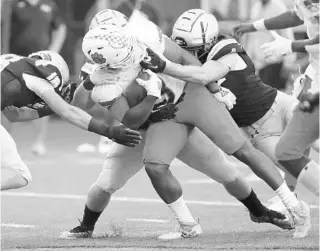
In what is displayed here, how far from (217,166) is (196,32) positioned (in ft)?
2.97

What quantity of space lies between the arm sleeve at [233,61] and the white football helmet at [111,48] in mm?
688

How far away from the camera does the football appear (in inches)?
275

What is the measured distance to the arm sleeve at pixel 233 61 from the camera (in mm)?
7375

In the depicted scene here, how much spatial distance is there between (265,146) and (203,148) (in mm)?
591

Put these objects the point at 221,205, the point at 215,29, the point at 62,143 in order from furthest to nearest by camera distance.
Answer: the point at 62,143, the point at 221,205, the point at 215,29

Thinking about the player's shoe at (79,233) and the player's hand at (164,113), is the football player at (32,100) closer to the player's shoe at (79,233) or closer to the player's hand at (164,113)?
the player's hand at (164,113)

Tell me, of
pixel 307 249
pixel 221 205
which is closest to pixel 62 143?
pixel 221 205

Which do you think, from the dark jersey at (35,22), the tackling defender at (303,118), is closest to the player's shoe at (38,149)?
the dark jersey at (35,22)

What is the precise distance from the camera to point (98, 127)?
6.85m

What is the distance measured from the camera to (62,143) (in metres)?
14.5

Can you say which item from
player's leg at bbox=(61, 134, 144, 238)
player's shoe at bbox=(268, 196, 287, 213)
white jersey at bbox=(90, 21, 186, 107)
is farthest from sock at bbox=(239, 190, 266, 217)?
white jersey at bbox=(90, 21, 186, 107)

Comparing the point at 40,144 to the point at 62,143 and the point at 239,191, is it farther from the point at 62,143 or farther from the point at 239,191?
the point at 239,191

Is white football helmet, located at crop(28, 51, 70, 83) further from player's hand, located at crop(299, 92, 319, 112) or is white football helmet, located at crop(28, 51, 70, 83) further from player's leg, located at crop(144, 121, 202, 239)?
player's hand, located at crop(299, 92, 319, 112)

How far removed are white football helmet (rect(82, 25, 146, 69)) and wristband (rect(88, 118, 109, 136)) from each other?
367mm
